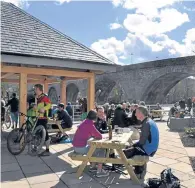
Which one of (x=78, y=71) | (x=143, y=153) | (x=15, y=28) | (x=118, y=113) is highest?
(x=15, y=28)

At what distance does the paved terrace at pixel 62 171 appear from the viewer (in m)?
4.44

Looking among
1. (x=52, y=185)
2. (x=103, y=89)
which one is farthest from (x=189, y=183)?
(x=103, y=89)

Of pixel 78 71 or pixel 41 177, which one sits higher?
pixel 78 71

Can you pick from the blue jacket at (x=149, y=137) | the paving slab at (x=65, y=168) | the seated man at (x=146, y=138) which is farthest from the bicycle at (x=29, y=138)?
the blue jacket at (x=149, y=137)

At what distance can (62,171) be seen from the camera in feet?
16.8

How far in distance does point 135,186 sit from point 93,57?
16.3ft

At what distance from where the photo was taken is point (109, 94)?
4562 cm

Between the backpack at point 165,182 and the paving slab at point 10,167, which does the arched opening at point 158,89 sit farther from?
the backpack at point 165,182

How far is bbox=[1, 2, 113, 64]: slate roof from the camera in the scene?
7.38 m

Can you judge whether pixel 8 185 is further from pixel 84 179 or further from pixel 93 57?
pixel 93 57

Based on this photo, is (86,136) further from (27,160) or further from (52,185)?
(27,160)

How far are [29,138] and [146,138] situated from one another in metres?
3.20

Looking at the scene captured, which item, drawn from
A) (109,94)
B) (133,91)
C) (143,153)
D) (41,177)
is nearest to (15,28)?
(41,177)

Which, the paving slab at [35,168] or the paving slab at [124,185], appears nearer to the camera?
the paving slab at [124,185]
